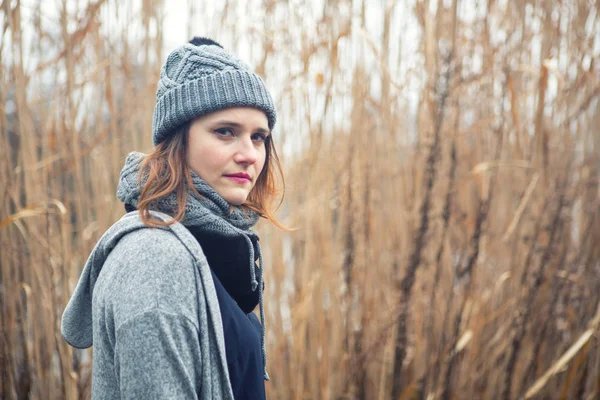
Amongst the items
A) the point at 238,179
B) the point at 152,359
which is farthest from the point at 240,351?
the point at 238,179

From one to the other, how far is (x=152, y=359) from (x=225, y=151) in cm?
37

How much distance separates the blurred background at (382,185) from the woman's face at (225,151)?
0.85m

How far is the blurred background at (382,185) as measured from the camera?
165cm

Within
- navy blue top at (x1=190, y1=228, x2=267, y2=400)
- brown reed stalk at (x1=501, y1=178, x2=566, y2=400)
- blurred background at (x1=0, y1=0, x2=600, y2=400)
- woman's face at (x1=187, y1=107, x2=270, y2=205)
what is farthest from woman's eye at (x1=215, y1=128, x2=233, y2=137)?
brown reed stalk at (x1=501, y1=178, x2=566, y2=400)

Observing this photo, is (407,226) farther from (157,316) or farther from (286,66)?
(157,316)

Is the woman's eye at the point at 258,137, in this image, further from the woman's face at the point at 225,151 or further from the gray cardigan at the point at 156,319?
the gray cardigan at the point at 156,319

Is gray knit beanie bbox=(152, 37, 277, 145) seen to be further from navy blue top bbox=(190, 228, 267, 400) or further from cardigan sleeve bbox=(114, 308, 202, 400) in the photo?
cardigan sleeve bbox=(114, 308, 202, 400)

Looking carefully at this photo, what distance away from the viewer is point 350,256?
182 cm

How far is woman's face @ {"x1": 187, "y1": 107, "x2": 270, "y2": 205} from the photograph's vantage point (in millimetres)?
886

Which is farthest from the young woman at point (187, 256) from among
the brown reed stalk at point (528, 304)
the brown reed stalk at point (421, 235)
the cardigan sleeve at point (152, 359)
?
the brown reed stalk at point (528, 304)

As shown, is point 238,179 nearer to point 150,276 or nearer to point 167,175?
point 167,175

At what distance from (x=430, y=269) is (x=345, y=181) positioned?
49 cm

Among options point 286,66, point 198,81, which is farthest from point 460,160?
point 198,81

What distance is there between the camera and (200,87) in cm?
88
